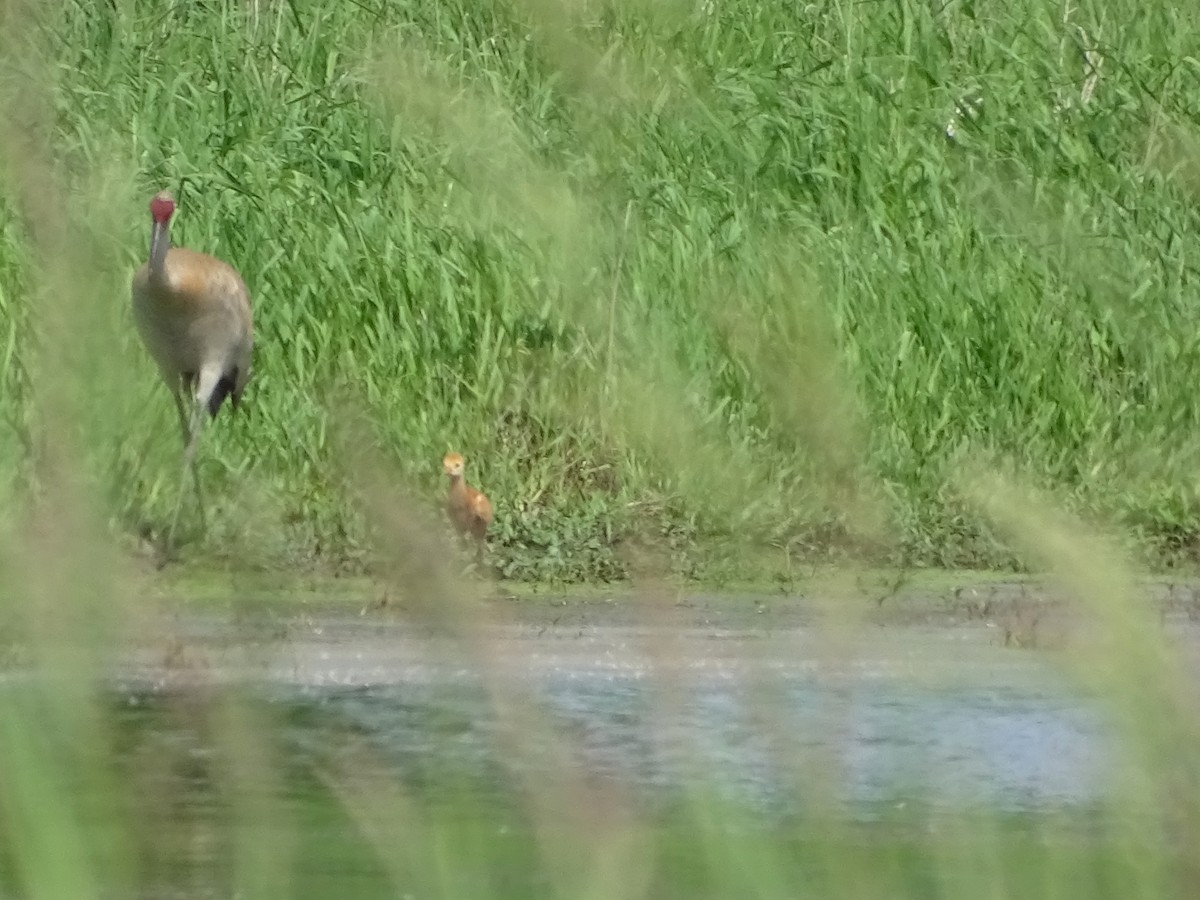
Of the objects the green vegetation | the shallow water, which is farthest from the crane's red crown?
the shallow water

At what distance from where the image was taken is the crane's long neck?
5.97 m

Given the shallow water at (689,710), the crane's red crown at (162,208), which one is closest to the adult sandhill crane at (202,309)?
the crane's red crown at (162,208)

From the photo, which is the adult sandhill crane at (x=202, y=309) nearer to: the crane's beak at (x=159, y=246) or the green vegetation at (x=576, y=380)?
the crane's beak at (x=159, y=246)

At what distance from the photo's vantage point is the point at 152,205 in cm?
596

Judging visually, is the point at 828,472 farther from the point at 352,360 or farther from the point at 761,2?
the point at 761,2

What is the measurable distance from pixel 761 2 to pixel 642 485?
292cm

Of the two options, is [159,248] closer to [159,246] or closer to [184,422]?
[159,246]

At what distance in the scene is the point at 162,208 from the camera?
5.93m

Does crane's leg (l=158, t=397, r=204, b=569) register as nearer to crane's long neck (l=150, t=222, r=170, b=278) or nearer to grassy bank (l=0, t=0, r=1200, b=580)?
grassy bank (l=0, t=0, r=1200, b=580)

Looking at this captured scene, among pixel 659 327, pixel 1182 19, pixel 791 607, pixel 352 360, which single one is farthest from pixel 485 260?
pixel 1182 19

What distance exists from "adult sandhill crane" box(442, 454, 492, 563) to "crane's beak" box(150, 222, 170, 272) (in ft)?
3.51

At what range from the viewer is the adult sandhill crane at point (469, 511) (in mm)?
5172

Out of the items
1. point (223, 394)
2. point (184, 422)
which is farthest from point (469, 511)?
point (223, 394)

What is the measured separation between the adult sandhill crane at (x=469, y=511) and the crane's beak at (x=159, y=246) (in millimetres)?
1069
